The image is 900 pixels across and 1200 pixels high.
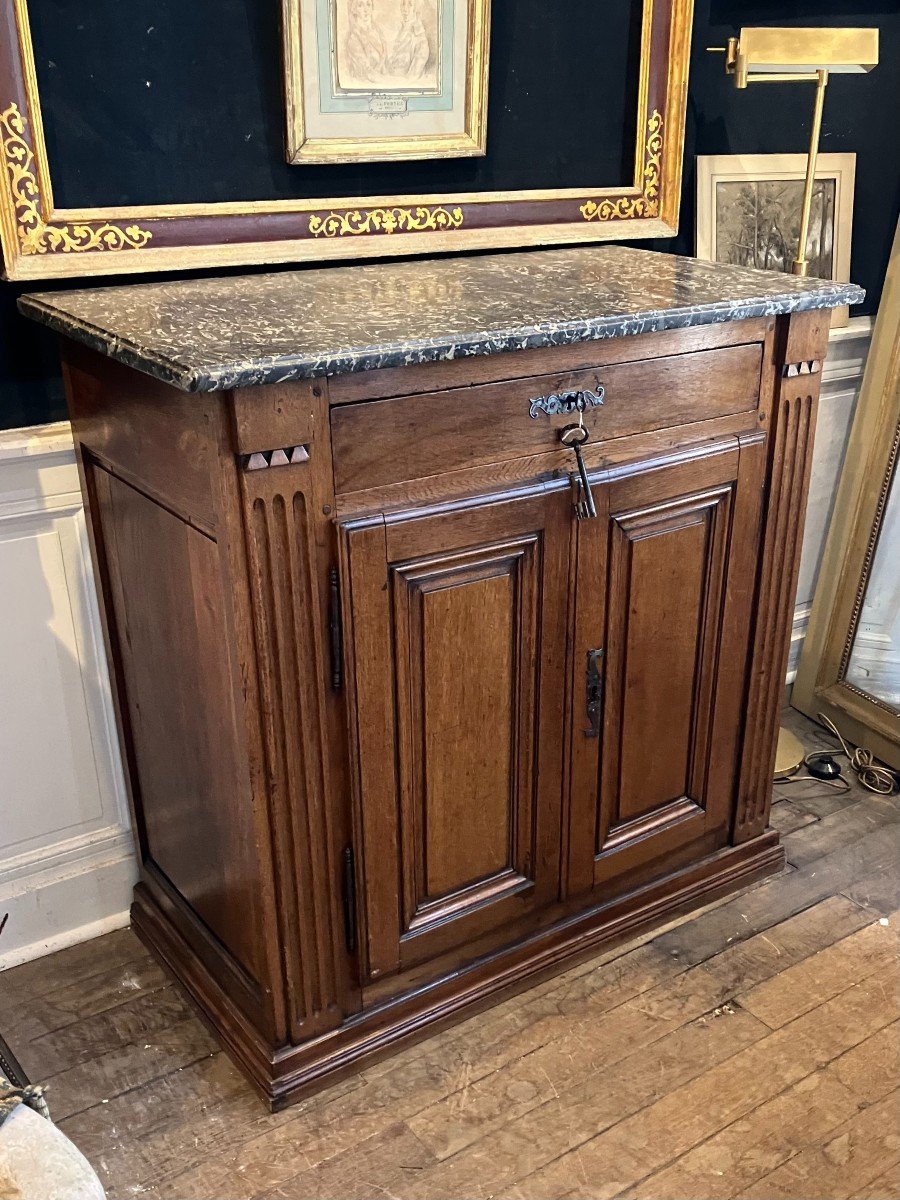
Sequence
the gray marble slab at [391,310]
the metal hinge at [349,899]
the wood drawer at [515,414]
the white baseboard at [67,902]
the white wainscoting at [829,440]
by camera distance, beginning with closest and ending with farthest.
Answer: the gray marble slab at [391,310]
the wood drawer at [515,414]
the metal hinge at [349,899]
the white baseboard at [67,902]
the white wainscoting at [829,440]

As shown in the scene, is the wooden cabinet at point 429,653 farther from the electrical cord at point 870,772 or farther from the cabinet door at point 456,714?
the electrical cord at point 870,772

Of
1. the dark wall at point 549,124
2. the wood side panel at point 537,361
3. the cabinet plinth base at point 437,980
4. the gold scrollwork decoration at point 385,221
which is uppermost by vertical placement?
the dark wall at point 549,124

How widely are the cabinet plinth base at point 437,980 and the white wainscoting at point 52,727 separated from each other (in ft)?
0.40

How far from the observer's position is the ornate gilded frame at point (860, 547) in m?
2.55

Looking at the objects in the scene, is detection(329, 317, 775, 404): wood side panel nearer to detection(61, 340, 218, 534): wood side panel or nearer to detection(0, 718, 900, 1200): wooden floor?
detection(61, 340, 218, 534): wood side panel

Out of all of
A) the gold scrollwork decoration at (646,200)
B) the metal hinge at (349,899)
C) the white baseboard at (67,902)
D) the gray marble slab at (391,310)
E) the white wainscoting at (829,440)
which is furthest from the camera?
the white wainscoting at (829,440)

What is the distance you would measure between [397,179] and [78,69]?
55cm

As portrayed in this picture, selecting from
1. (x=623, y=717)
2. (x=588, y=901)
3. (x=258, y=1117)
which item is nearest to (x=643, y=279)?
(x=623, y=717)

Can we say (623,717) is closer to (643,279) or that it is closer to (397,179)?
(643,279)

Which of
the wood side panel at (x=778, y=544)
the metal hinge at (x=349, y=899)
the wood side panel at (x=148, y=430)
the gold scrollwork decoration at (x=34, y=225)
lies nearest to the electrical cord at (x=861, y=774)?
the wood side panel at (x=778, y=544)

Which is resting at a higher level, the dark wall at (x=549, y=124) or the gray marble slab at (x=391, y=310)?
the dark wall at (x=549, y=124)

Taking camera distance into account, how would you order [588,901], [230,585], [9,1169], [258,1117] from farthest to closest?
[588,901] → [258,1117] → [230,585] → [9,1169]

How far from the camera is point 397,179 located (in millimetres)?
1927

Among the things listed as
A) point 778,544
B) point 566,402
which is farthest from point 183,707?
point 778,544
